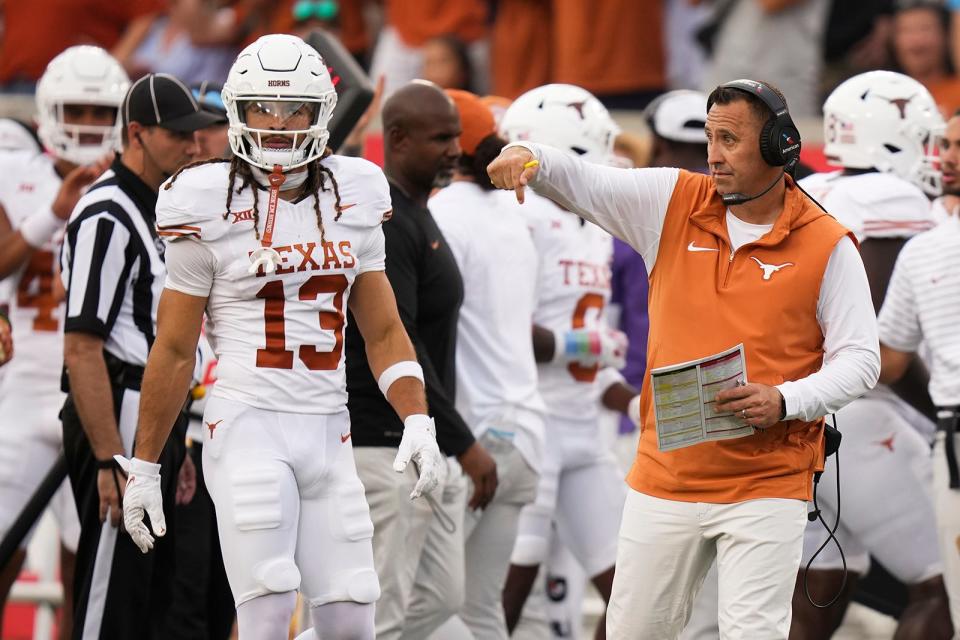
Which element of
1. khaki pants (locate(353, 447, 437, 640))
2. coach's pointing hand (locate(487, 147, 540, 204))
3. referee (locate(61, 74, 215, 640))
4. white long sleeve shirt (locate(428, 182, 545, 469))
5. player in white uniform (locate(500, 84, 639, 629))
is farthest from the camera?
player in white uniform (locate(500, 84, 639, 629))

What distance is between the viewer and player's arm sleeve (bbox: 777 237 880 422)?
438 centimetres

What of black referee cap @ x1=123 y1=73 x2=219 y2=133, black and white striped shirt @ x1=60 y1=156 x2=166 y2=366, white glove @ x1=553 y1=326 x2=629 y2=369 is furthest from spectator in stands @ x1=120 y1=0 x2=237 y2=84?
black and white striped shirt @ x1=60 y1=156 x2=166 y2=366

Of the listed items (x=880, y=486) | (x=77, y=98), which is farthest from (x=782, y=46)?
(x=77, y=98)

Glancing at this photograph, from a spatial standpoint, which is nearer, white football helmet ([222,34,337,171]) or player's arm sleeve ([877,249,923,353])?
white football helmet ([222,34,337,171])

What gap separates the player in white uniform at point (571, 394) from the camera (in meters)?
6.41

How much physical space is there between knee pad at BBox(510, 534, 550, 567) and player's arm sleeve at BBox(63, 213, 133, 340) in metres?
2.07

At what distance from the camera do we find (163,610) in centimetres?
546

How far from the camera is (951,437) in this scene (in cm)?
541

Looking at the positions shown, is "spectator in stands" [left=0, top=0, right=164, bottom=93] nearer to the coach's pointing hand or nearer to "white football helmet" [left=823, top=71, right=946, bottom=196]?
"white football helmet" [left=823, top=71, right=946, bottom=196]

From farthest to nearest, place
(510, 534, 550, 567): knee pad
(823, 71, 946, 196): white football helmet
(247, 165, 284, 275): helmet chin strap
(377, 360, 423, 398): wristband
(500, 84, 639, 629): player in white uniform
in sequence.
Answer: (510, 534, 550, 567): knee pad
(500, 84, 639, 629): player in white uniform
(823, 71, 946, 196): white football helmet
(377, 360, 423, 398): wristband
(247, 165, 284, 275): helmet chin strap

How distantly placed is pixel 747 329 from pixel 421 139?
5.23 ft

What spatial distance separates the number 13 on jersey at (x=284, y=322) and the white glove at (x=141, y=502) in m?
0.43

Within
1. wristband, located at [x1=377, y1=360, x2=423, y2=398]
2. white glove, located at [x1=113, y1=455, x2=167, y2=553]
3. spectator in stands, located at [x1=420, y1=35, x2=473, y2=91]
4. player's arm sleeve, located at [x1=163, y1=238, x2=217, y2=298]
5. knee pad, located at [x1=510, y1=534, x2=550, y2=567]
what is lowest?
knee pad, located at [x1=510, y1=534, x2=550, y2=567]

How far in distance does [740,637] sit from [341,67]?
2.91m
